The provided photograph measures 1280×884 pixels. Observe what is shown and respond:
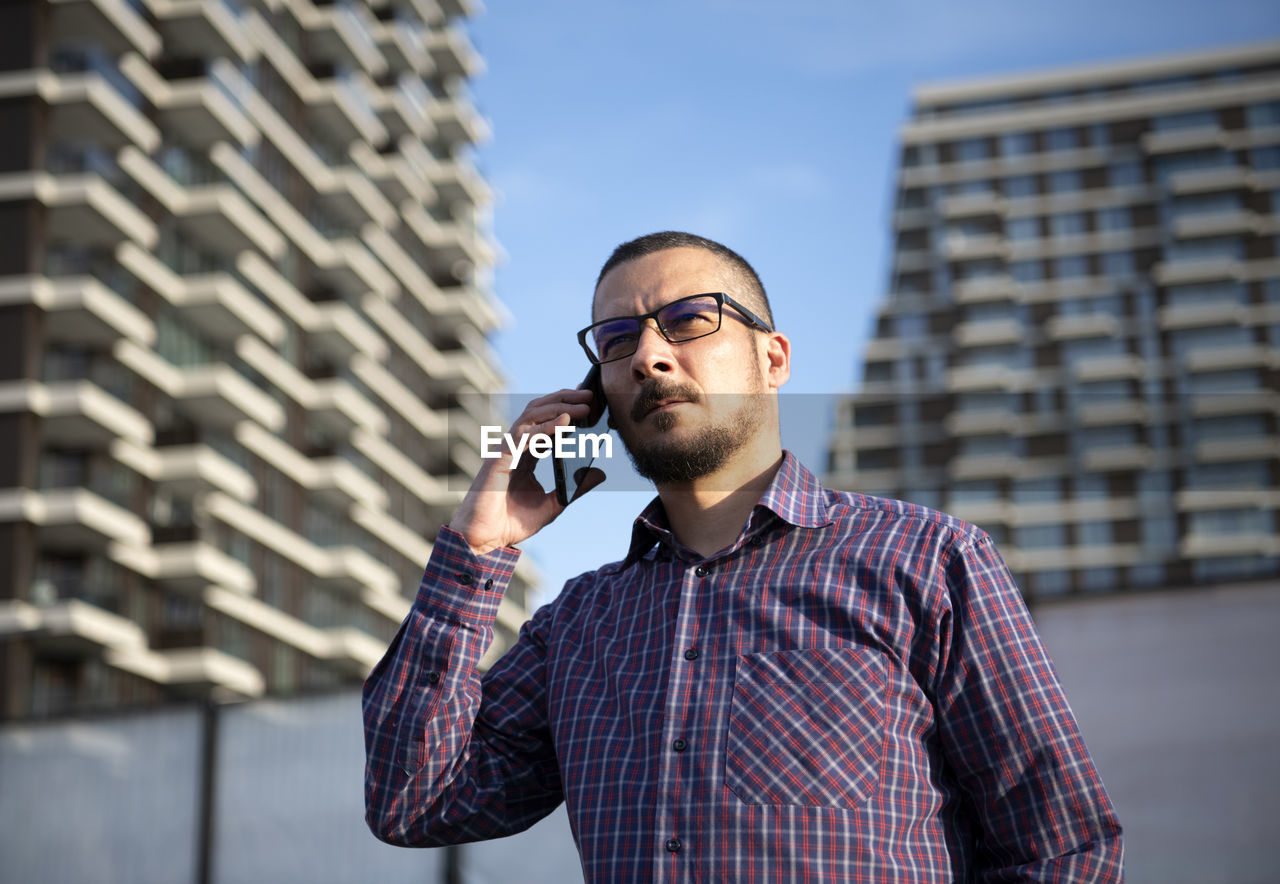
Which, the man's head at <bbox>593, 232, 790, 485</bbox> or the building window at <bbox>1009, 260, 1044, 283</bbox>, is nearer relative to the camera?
the man's head at <bbox>593, 232, 790, 485</bbox>

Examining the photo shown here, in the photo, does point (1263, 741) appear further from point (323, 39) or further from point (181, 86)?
point (323, 39)

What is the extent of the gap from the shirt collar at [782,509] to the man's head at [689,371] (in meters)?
0.08

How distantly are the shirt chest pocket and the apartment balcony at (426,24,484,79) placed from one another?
213 feet

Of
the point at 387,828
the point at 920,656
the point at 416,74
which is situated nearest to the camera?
the point at 920,656

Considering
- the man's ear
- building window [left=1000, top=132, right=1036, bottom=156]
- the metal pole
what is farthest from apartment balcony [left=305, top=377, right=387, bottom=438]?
the man's ear

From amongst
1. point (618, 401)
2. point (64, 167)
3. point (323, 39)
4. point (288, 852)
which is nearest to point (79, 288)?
point (64, 167)

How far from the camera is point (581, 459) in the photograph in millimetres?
2531

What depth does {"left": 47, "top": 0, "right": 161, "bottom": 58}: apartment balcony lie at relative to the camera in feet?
129

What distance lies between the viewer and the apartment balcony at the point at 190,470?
1576 inches

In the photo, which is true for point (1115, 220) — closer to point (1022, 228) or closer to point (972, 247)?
point (1022, 228)

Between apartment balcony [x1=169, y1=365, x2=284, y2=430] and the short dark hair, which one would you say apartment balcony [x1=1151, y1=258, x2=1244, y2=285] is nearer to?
apartment balcony [x1=169, y1=365, x2=284, y2=430]

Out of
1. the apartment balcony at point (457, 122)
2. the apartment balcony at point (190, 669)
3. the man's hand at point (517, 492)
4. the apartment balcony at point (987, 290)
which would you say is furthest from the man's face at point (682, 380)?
the apartment balcony at point (987, 290)

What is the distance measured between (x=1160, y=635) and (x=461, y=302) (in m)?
57.1

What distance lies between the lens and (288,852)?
7.97 metres
